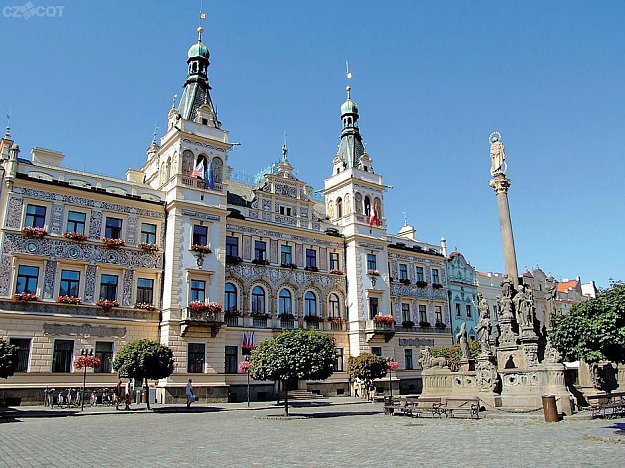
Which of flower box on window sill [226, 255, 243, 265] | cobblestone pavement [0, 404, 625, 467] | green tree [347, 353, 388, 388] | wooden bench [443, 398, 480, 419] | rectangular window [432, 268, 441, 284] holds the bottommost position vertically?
cobblestone pavement [0, 404, 625, 467]

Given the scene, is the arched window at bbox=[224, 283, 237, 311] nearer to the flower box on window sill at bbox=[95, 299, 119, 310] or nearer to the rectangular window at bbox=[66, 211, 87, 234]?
the flower box on window sill at bbox=[95, 299, 119, 310]

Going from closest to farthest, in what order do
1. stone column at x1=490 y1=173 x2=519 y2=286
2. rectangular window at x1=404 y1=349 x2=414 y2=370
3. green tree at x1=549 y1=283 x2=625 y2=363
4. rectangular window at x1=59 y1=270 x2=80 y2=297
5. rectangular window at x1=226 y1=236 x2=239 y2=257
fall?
green tree at x1=549 y1=283 x2=625 y2=363
stone column at x1=490 y1=173 x2=519 y2=286
rectangular window at x1=59 y1=270 x2=80 y2=297
rectangular window at x1=226 y1=236 x2=239 y2=257
rectangular window at x1=404 y1=349 x2=414 y2=370

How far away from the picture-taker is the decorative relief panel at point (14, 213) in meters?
30.3

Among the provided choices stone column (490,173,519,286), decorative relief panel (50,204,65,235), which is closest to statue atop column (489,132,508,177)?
stone column (490,173,519,286)

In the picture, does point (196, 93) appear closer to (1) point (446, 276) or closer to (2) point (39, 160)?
(2) point (39, 160)

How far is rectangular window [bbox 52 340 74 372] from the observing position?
30312 mm

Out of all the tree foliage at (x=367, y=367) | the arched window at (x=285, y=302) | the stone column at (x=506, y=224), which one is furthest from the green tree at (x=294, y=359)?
the arched window at (x=285, y=302)

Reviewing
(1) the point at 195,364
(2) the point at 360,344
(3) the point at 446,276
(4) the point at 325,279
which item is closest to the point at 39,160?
(1) the point at 195,364

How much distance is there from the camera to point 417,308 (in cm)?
4859

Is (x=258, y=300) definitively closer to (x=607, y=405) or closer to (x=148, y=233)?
(x=148, y=233)

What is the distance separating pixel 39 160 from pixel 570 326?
110 ft

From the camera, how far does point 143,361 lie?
88.5ft

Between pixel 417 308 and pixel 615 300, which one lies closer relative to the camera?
pixel 615 300

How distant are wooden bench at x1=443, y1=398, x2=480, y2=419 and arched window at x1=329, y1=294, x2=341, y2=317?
2006 centimetres
